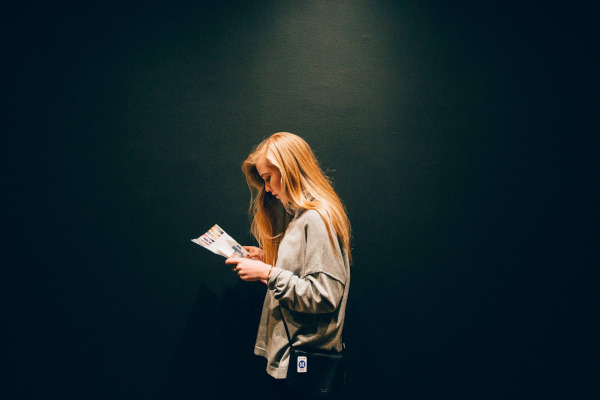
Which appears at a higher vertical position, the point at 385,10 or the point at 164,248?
the point at 385,10

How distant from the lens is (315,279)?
4.34 ft

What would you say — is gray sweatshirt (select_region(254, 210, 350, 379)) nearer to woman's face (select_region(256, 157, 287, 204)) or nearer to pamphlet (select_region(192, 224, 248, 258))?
woman's face (select_region(256, 157, 287, 204))

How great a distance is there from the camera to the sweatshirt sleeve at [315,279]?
1310 mm

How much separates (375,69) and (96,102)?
1621mm

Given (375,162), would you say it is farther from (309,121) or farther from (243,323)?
(243,323)

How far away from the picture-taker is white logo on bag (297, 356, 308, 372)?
4.50 feet

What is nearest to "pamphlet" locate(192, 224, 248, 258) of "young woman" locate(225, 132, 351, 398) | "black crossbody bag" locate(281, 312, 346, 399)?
"young woman" locate(225, 132, 351, 398)

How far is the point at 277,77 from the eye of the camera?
1.92 m

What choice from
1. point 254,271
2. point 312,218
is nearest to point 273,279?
point 254,271

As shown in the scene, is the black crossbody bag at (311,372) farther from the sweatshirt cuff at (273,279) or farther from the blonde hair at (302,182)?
the blonde hair at (302,182)

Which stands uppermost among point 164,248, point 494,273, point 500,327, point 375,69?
point 375,69

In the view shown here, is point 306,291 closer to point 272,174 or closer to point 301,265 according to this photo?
point 301,265

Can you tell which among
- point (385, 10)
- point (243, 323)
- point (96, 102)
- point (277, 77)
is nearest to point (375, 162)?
point (277, 77)

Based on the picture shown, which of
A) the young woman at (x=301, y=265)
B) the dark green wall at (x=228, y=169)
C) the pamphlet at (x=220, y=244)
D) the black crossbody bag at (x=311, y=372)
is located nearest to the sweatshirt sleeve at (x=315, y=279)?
the young woman at (x=301, y=265)
